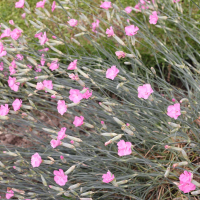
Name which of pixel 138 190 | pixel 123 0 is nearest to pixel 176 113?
pixel 138 190

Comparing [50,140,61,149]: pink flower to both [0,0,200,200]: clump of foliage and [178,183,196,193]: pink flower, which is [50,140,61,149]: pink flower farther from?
[178,183,196,193]: pink flower

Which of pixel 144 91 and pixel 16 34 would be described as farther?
pixel 16 34

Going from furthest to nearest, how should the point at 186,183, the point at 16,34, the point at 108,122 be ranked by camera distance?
the point at 108,122 < the point at 16,34 < the point at 186,183

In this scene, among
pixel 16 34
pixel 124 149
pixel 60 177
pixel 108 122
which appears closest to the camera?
pixel 124 149

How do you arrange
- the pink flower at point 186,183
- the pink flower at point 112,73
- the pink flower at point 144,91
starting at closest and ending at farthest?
the pink flower at point 186,183
the pink flower at point 144,91
the pink flower at point 112,73

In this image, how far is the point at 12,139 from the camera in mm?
2338

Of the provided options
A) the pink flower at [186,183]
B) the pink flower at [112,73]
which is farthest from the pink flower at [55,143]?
the pink flower at [186,183]

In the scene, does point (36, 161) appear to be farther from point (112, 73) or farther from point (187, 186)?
point (187, 186)

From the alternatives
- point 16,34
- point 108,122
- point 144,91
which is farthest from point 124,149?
point 16,34

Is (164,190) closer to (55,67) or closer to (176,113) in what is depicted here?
(176,113)

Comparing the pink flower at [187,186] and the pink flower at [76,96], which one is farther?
the pink flower at [76,96]

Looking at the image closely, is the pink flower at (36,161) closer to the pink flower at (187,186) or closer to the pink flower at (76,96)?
the pink flower at (76,96)

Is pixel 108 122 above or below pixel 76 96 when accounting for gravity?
below

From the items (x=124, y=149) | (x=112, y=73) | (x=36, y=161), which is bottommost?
(x=36, y=161)
